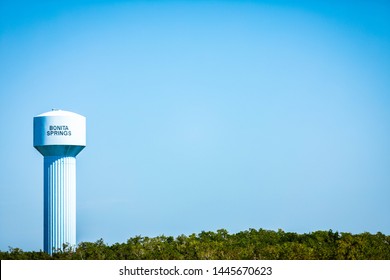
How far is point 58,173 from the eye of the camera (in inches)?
1577

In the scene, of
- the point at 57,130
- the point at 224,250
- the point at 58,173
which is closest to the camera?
the point at 224,250

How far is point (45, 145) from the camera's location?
39812 millimetres

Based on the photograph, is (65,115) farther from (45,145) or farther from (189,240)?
(189,240)

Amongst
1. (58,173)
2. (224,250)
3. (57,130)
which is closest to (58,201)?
(58,173)

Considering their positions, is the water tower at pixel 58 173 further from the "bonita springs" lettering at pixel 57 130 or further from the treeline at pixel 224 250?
the treeline at pixel 224 250

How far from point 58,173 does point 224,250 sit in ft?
34.3

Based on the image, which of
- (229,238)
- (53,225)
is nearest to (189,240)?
(229,238)

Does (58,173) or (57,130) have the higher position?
(57,130)

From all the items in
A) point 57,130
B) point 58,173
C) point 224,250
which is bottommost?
point 224,250

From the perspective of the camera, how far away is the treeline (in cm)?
3353

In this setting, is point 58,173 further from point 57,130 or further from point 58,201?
point 57,130

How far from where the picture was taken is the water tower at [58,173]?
131 ft
